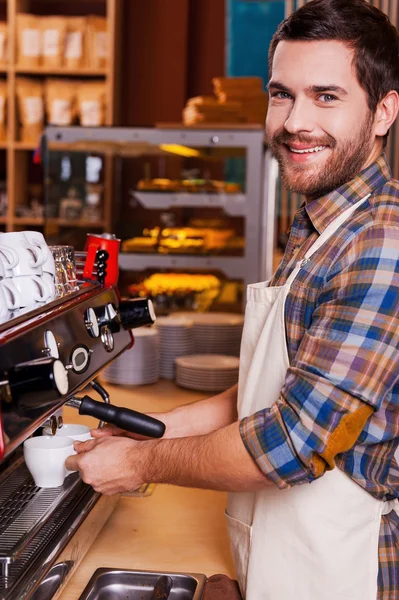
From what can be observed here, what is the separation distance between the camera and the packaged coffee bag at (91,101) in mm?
4832

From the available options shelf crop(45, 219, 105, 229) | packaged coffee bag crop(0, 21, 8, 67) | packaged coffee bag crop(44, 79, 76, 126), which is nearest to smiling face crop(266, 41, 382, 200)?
shelf crop(45, 219, 105, 229)

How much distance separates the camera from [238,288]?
3117 millimetres

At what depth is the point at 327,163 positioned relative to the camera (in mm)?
1230

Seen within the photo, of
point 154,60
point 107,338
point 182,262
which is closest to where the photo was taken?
point 107,338

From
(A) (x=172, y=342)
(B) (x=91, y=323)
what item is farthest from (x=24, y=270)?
(A) (x=172, y=342)

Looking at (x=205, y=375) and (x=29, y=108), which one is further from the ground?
(x=29, y=108)

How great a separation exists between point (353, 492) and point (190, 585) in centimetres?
31

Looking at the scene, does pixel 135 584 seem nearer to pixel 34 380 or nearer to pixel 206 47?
pixel 34 380

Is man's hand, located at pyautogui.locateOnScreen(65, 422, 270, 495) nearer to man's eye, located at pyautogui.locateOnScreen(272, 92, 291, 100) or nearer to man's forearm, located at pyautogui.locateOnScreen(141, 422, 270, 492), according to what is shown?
man's forearm, located at pyautogui.locateOnScreen(141, 422, 270, 492)

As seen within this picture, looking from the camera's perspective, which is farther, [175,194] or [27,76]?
[27,76]

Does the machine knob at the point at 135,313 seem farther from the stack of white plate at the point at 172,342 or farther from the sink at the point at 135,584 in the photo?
the stack of white plate at the point at 172,342

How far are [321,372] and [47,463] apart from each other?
0.50 m

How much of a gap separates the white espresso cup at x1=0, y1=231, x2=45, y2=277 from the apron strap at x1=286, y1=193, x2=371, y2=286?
37cm

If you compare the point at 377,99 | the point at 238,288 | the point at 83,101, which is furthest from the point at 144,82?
the point at 377,99
